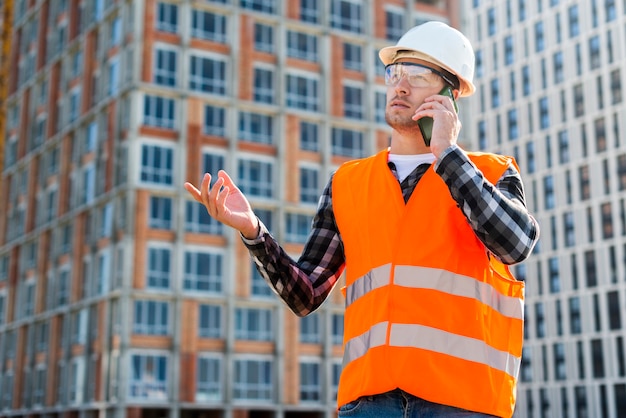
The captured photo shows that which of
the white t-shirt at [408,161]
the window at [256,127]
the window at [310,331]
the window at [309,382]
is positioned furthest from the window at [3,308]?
the white t-shirt at [408,161]

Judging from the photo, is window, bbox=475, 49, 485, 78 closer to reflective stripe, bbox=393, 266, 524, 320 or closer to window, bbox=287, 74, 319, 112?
window, bbox=287, 74, 319, 112

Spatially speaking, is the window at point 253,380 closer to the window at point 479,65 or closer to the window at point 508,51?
the window at point 479,65

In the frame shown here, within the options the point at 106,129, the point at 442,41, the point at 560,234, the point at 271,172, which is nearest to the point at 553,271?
the point at 560,234

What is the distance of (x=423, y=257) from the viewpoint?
3.36 m

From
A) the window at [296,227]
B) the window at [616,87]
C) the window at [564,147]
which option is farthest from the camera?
the window at [564,147]

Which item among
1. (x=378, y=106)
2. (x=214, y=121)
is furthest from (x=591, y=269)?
(x=214, y=121)

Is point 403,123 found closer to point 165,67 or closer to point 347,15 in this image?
point 165,67

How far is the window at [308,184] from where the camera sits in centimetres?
4991

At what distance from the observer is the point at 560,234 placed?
265 feet

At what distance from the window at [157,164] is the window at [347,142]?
9.14 meters

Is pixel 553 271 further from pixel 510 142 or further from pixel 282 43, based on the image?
pixel 282 43

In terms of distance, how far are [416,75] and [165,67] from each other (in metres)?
45.6

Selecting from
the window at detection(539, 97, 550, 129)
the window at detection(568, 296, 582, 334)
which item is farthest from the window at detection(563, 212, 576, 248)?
the window at detection(539, 97, 550, 129)

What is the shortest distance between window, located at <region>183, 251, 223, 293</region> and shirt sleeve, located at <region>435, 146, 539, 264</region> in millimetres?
42949
